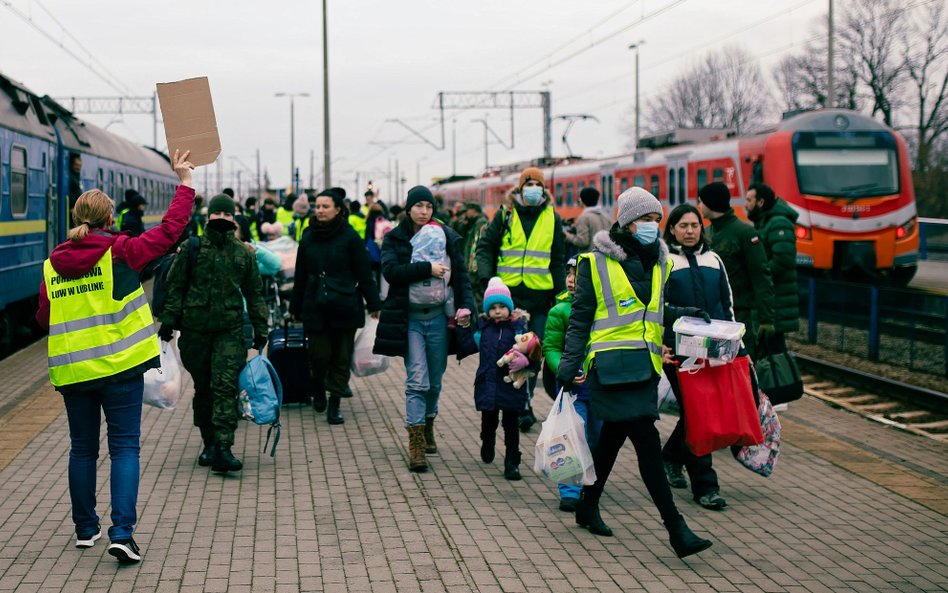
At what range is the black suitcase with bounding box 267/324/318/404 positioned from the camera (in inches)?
380

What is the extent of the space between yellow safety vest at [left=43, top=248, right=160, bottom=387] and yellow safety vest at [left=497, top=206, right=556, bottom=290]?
3594 millimetres

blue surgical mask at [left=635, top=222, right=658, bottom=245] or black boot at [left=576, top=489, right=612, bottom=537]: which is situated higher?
blue surgical mask at [left=635, top=222, right=658, bottom=245]

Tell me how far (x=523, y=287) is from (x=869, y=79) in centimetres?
4724

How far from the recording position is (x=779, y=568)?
5562mm

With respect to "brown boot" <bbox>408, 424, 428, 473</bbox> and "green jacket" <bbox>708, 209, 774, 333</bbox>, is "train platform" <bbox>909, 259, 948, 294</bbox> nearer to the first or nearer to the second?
"green jacket" <bbox>708, 209, 774, 333</bbox>

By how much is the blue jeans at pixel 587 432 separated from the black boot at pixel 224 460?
6.80ft

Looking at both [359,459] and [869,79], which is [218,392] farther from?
[869,79]

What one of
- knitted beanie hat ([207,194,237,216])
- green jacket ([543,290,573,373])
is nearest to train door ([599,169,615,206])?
knitted beanie hat ([207,194,237,216])

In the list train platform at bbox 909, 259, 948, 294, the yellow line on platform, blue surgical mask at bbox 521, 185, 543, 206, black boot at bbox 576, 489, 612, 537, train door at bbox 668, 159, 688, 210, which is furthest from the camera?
train door at bbox 668, 159, 688, 210

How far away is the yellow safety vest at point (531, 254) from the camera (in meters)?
8.53

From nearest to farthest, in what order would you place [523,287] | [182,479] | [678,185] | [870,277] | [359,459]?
1. [182,479]
2. [359,459]
3. [523,287]
4. [870,277]
5. [678,185]

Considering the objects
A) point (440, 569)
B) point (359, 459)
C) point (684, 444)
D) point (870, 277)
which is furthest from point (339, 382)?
point (870, 277)

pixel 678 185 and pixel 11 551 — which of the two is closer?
pixel 11 551

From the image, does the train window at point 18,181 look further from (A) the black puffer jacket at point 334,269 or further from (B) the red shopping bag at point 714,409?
(B) the red shopping bag at point 714,409
